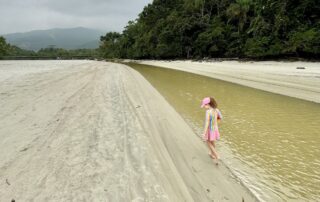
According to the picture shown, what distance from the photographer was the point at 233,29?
50.0 m

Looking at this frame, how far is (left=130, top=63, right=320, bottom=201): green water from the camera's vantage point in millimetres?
5129

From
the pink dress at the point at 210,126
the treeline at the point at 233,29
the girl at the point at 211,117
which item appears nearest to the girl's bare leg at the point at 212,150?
the girl at the point at 211,117

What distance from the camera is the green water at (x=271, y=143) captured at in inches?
202

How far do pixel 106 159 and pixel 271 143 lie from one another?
17.6 ft

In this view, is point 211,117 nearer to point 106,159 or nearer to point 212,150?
point 212,150

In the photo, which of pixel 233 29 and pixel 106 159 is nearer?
pixel 106 159

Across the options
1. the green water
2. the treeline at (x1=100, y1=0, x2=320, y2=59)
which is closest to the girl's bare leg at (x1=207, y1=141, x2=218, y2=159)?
the green water

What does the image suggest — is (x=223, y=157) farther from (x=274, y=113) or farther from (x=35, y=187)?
(x=274, y=113)

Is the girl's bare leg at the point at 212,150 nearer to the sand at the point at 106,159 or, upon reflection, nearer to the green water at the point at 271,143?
the sand at the point at 106,159

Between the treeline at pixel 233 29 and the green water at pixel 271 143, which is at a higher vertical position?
the treeline at pixel 233 29

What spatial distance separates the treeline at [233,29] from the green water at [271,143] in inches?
899

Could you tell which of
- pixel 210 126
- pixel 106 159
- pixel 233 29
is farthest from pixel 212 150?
pixel 233 29

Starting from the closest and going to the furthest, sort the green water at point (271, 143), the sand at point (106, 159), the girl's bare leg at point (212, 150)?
the sand at point (106, 159)
the green water at point (271, 143)
the girl's bare leg at point (212, 150)

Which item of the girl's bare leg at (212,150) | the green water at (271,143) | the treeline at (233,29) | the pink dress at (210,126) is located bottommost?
the green water at (271,143)
